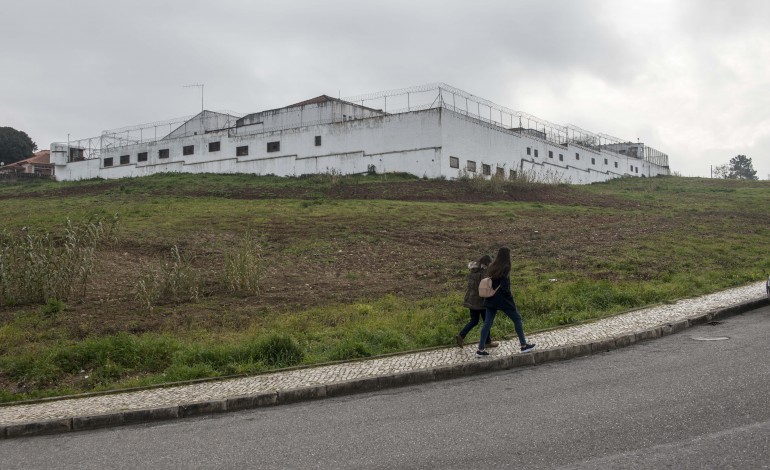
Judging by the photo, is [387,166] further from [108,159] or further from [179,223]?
[108,159]

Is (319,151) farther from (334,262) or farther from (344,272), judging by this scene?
(344,272)

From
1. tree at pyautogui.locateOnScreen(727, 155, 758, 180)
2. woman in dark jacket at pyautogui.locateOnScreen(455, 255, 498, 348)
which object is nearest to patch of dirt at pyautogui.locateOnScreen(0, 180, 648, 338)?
woman in dark jacket at pyautogui.locateOnScreen(455, 255, 498, 348)

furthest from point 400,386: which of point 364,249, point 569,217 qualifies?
point 569,217

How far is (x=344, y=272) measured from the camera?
16.8 meters

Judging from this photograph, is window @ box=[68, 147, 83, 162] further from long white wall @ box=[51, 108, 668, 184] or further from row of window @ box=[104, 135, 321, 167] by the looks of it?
row of window @ box=[104, 135, 321, 167]

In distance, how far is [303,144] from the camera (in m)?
42.2

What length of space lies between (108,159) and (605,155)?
135ft

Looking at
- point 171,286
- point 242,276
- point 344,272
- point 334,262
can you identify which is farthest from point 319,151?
point 171,286

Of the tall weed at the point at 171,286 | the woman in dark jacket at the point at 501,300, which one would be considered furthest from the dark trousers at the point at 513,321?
the tall weed at the point at 171,286

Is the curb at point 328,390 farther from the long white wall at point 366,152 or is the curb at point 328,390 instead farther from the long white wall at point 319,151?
the long white wall at point 319,151

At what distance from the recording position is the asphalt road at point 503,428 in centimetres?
566

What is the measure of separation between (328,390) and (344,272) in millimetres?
8314

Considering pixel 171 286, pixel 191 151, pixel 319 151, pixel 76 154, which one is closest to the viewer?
pixel 171 286

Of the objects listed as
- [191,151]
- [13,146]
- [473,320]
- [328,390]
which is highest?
[13,146]
